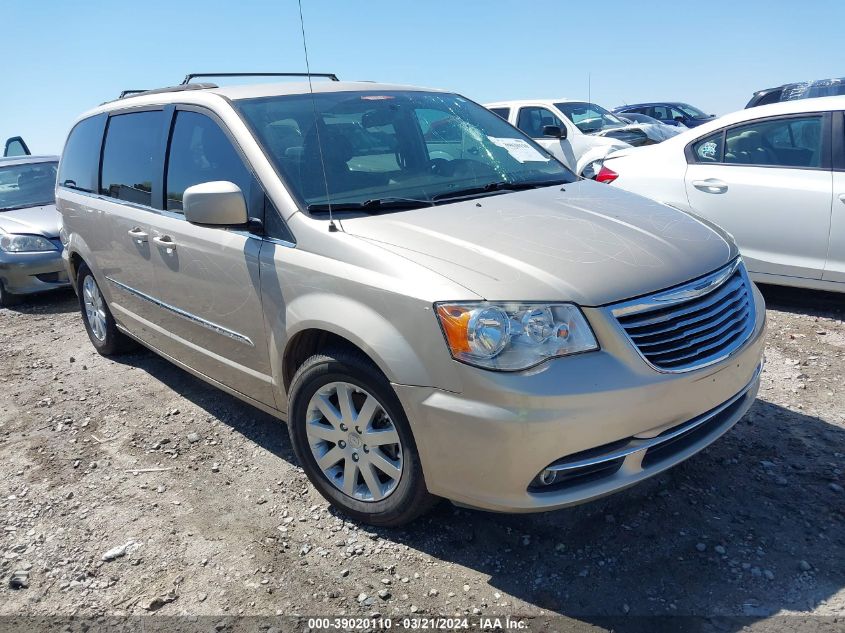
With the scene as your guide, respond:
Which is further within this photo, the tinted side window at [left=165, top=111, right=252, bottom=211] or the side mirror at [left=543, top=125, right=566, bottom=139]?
the side mirror at [left=543, top=125, right=566, bottom=139]

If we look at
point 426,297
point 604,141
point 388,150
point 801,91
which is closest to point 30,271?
point 388,150

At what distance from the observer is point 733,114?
5660 mm

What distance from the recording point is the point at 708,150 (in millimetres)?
5688

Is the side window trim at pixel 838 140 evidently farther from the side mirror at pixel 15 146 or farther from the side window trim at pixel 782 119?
the side mirror at pixel 15 146

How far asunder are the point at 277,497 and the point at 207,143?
178 cm

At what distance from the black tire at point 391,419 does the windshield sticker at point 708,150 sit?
4074 mm

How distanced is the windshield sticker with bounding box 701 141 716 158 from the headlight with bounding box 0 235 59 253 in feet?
20.9

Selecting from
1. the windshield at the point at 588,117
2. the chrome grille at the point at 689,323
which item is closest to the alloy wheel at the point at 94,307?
the chrome grille at the point at 689,323

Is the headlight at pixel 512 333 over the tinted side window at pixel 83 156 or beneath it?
beneath

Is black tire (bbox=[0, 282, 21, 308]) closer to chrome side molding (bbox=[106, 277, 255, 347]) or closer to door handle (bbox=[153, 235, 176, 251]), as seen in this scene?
chrome side molding (bbox=[106, 277, 255, 347])

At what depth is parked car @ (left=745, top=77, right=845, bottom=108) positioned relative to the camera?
9.81 metres

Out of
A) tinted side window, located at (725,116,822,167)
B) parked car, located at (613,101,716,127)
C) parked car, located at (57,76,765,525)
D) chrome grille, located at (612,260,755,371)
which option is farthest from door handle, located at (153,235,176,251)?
parked car, located at (613,101,716,127)

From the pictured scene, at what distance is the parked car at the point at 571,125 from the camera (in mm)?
11617

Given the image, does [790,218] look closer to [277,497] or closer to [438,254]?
[438,254]
